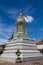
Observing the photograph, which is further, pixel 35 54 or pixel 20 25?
pixel 20 25

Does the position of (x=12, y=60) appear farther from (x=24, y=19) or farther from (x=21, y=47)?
(x=24, y=19)

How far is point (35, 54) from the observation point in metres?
23.4

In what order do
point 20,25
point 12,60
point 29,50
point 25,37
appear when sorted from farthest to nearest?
point 20,25
point 25,37
point 29,50
point 12,60

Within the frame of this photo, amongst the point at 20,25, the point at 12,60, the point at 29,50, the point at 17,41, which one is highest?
the point at 20,25

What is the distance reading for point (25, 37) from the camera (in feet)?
82.9

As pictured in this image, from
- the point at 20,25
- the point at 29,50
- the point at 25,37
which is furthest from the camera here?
the point at 20,25

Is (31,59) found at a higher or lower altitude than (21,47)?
lower

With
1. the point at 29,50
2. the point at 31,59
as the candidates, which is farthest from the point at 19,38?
the point at 31,59

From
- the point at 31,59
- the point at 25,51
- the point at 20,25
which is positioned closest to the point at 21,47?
the point at 25,51

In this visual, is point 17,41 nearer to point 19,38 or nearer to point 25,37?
point 19,38

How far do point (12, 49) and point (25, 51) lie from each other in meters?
2.45

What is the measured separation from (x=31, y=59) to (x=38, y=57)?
2.04 m

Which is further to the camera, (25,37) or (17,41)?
(25,37)

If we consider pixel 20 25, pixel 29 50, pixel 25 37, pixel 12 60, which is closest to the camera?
pixel 12 60
